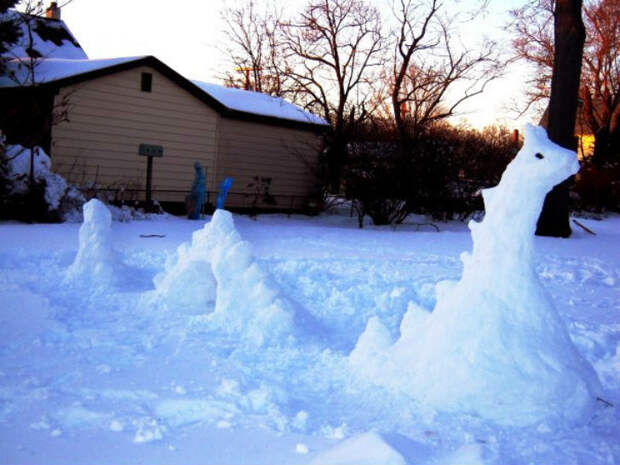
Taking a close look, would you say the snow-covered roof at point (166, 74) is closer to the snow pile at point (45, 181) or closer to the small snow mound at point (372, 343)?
the snow pile at point (45, 181)

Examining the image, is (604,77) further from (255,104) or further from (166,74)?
(166,74)

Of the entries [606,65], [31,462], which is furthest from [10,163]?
[606,65]

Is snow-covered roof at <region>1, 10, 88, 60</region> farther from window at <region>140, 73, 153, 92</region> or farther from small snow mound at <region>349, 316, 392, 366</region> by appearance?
small snow mound at <region>349, 316, 392, 366</region>

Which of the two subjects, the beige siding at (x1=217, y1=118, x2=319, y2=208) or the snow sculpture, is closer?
A: the snow sculpture

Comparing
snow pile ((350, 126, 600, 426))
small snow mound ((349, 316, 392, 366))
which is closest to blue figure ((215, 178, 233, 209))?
small snow mound ((349, 316, 392, 366))

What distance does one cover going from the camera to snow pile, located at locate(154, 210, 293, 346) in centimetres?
550

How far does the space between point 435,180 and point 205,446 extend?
45.8 ft

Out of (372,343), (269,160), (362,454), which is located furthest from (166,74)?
(362,454)

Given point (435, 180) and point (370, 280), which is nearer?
point (370, 280)

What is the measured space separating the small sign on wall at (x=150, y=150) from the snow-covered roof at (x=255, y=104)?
306cm

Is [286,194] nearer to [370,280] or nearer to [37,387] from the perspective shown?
[370,280]

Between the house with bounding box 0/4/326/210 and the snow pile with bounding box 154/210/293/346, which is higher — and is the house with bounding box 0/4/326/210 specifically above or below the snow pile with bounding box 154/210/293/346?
above

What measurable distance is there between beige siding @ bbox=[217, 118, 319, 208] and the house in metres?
0.03

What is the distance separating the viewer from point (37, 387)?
12.7ft
